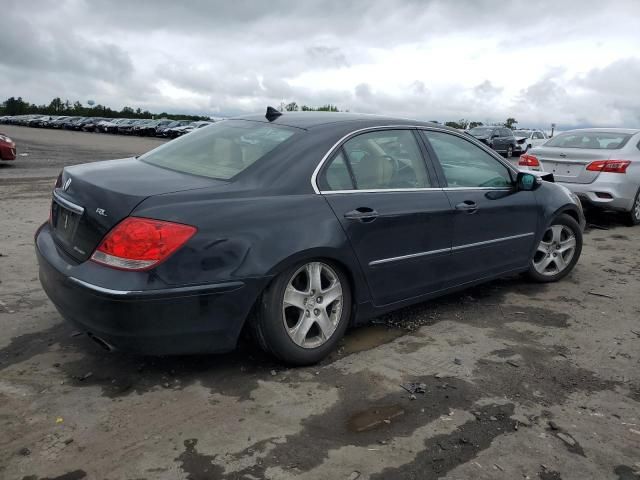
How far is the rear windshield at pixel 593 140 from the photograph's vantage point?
28.9ft

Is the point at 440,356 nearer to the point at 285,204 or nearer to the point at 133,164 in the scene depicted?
the point at 285,204

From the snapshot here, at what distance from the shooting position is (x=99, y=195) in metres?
3.20

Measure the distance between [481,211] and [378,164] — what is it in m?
1.03

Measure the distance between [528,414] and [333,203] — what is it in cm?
160

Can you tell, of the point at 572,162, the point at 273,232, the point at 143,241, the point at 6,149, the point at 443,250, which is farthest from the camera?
the point at 6,149

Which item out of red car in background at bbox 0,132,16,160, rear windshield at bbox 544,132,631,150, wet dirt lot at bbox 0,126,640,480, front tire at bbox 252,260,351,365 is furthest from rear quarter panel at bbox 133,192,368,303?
red car in background at bbox 0,132,16,160

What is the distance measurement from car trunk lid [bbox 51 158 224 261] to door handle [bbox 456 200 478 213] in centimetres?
187

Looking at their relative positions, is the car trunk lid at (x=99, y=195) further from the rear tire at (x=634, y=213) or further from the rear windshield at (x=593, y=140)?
the rear tire at (x=634, y=213)

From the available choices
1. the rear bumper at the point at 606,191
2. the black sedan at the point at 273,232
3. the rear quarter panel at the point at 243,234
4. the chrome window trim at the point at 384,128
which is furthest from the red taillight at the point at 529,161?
the rear quarter panel at the point at 243,234

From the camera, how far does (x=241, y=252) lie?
3.12 m

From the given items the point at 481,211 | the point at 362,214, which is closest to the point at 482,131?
the point at 481,211

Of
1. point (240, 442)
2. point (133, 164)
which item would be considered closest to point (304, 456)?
point (240, 442)

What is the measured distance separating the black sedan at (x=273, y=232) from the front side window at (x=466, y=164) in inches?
0.5

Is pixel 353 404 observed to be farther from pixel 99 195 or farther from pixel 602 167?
pixel 602 167
